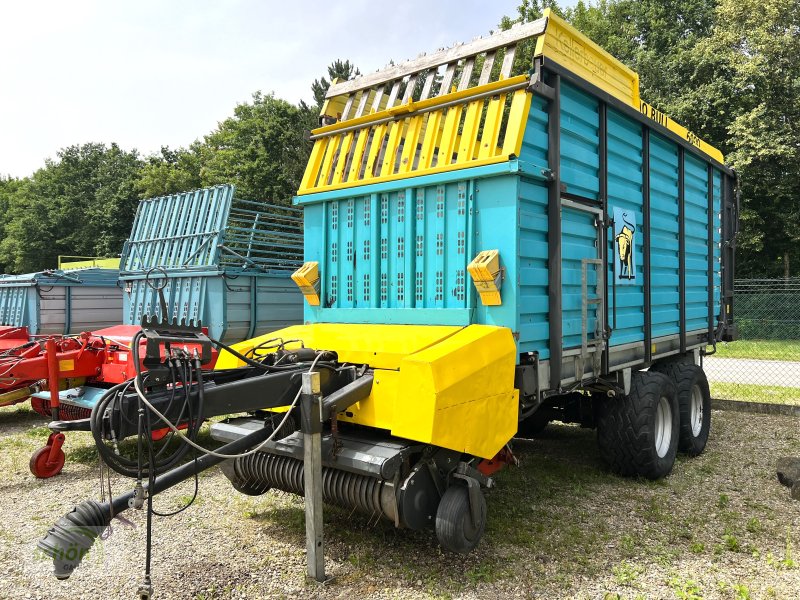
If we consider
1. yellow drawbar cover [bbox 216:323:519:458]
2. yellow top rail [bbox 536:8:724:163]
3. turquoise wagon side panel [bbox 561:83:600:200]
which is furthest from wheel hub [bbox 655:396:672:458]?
yellow top rail [bbox 536:8:724:163]

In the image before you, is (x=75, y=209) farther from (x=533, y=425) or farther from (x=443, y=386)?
(x=443, y=386)

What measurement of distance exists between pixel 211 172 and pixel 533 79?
30.3 meters

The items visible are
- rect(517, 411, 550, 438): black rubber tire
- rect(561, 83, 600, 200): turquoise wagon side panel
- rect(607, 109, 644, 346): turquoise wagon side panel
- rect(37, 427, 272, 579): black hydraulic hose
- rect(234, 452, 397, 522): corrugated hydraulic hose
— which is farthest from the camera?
rect(517, 411, 550, 438): black rubber tire

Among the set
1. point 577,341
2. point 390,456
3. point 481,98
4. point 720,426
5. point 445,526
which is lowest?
point 720,426

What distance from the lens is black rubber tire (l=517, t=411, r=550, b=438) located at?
Answer: 6070 millimetres

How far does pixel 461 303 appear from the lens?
3.91m

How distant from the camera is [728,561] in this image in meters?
3.54

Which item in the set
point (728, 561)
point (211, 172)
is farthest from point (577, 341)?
point (211, 172)

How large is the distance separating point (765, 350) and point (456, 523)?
14.3 meters

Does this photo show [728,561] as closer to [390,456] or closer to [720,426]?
[390,456]

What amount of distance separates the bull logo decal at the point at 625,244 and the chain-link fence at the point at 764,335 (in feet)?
26.7

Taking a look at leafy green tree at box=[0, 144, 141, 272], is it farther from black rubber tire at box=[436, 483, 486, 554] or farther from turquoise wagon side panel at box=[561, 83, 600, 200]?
black rubber tire at box=[436, 483, 486, 554]

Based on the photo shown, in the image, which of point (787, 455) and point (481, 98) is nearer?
point (481, 98)

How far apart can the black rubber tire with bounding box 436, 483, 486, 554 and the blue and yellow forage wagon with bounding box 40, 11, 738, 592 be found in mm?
10
